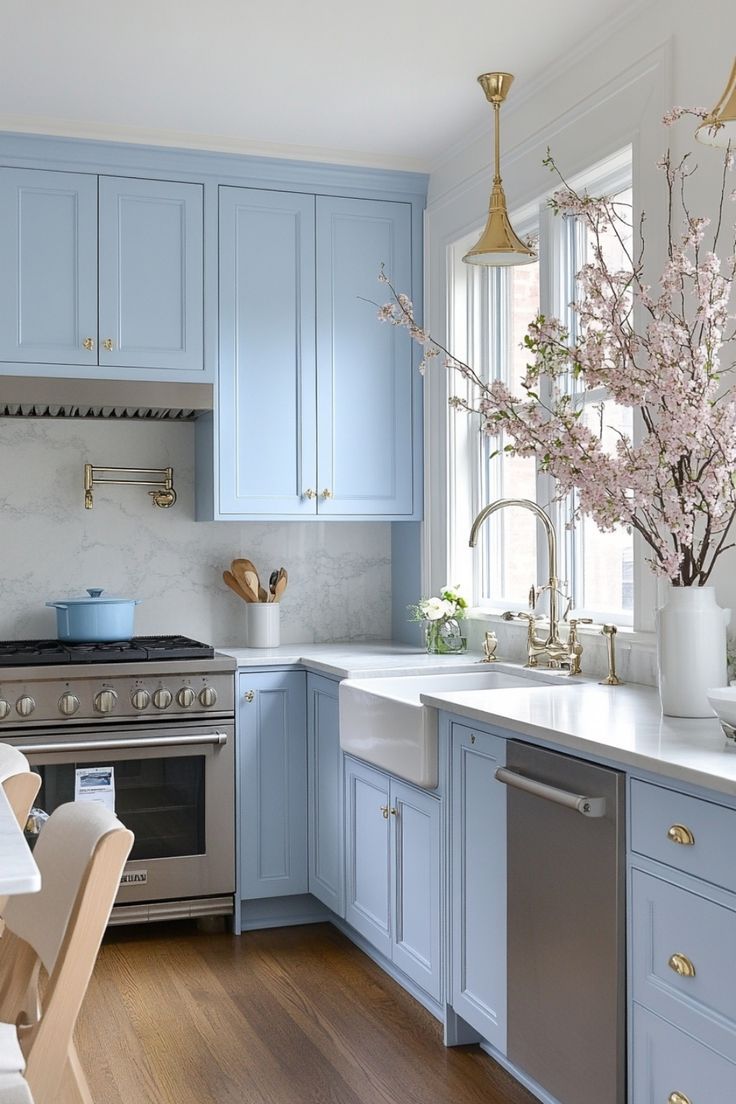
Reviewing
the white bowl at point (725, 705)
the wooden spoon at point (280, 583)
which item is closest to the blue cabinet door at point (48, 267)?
the wooden spoon at point (280, 583)

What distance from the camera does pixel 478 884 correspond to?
2701 millimetres

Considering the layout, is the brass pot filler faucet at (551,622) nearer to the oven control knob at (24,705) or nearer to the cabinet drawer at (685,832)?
the cabinet drawer at (685,832)

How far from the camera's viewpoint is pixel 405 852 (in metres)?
3.16

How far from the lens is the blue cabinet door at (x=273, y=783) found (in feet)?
12.7

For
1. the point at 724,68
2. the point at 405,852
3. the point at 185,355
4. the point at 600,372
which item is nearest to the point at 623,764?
the point at 600,372

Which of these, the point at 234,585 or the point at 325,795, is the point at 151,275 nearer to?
the point at 234,585

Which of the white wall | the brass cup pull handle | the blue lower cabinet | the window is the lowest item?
the blue lower cabinet

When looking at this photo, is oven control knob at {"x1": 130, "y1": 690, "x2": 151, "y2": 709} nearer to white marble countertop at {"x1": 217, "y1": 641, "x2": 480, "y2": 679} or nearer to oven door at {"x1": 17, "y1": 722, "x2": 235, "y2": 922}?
oven door at {"x1": 17, "y1": 722, "x2": 235, "y2": 922}

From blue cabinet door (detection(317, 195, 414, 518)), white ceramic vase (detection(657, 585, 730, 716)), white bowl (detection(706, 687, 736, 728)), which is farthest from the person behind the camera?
blue cabinet door (detection(317, 195, 414, 518))

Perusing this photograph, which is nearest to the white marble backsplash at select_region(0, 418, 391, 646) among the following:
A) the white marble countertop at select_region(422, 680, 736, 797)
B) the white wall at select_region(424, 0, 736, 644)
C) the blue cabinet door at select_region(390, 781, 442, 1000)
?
the white wall at select_region(424, 0, 736, 644)

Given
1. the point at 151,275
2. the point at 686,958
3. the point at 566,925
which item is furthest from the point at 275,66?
the point at 686,958

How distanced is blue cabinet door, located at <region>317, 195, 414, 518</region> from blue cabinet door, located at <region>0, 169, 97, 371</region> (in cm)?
82

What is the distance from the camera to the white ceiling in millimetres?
3057

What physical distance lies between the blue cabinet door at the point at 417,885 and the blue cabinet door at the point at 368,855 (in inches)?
2.7
